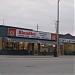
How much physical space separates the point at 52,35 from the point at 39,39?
5.88 m

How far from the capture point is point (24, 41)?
193ft

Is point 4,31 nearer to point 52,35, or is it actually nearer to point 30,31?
point 30,31

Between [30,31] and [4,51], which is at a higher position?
[30,31]

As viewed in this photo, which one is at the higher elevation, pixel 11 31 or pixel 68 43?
pixel 11 31

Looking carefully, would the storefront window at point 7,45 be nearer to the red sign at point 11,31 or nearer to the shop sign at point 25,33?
the red sign at point 11,31

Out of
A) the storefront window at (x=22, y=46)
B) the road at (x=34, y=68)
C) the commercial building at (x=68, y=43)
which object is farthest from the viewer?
the commercial building at (x=68, y=43)

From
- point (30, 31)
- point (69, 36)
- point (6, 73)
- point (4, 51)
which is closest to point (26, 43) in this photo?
point (30, 31)

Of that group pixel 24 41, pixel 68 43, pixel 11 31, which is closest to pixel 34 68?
pixel 11 31

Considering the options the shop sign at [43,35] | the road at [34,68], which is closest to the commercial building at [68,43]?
the shop sign at [43,35]

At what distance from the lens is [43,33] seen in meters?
66.5

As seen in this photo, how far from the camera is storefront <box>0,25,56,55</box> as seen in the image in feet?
184

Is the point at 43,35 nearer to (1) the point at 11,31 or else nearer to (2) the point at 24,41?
(2) the point at 24,41

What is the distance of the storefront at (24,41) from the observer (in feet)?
184

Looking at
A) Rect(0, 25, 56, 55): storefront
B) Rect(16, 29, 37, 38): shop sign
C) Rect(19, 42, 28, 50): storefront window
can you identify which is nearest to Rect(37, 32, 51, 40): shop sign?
Rect(0, 25, 56, 55): storefront
